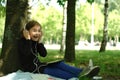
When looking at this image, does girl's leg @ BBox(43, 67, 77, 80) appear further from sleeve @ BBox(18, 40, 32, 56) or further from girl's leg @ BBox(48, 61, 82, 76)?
sleeve @ BBox(18, 40, 32, 56)

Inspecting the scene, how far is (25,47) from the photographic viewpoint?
7.17 meters

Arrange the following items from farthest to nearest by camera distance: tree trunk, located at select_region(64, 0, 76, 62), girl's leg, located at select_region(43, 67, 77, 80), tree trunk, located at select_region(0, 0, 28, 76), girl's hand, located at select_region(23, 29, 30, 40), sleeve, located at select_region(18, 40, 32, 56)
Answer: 1. tree trunk, located at select_region(64, 0, 76, 62)
2. tree trunk, located at select_region(0, 0, 28, 76)
3. girl's leg, located at select_region(43, 67, 77, 80)
4. girl's hand, located at select_region(23, 29, 30, 40)
5. sleeve, located at select_region(18, 40, 32, 56)

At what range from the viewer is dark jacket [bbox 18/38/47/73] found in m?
7.19

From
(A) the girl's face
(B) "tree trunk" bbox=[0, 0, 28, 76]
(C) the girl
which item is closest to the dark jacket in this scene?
(C) the girl

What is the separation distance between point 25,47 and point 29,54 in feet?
0.49

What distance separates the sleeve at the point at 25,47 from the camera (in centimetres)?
716

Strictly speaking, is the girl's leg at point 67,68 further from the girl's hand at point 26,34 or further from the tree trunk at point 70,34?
the tree trunk at point 70,34

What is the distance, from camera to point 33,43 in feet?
24.2

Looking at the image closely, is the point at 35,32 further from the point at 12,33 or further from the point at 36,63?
Result: the point at 12,33

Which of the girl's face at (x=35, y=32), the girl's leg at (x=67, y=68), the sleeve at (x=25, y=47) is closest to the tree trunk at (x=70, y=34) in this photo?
the girl's leg at (x=67, y=68)

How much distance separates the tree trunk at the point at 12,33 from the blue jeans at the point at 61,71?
222 centimetres

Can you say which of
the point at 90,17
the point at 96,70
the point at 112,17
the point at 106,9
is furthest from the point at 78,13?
the point at 96,70

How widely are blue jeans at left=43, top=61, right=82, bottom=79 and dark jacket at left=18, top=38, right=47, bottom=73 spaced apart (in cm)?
16

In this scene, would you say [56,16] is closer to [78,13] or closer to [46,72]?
[78,13]
